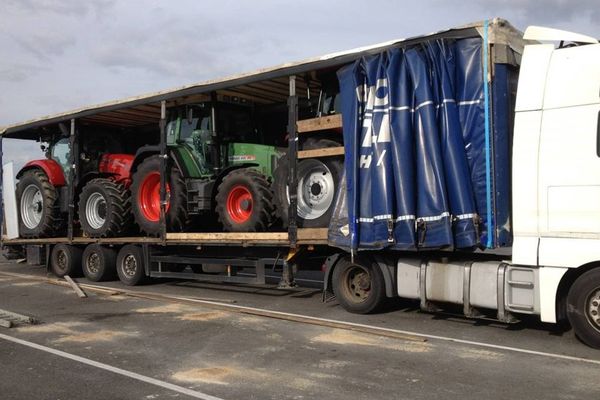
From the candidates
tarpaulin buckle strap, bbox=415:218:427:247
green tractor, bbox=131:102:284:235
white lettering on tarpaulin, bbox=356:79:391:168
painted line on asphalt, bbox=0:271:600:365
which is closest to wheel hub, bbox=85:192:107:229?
green tractor, bbox=131:102:284:235

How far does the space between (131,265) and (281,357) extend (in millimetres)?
6802

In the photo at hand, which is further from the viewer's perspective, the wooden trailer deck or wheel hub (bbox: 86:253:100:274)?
wheel hub (bbox: 86:253:100:274)

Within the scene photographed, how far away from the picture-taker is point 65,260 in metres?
13.2

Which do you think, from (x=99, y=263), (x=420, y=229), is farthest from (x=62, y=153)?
(x=420, y=229)

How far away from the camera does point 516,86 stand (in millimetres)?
7133

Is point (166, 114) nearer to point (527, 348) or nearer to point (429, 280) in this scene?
point (429, 280)

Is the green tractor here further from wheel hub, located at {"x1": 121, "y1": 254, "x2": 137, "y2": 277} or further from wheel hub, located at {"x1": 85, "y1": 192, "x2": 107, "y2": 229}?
wheel hub, located at {"x1": 85, "y1": 192, "x2": 107, "y2": 229}

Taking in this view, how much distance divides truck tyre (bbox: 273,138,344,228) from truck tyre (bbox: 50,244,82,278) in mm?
6284

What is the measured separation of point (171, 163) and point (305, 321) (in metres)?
4.61

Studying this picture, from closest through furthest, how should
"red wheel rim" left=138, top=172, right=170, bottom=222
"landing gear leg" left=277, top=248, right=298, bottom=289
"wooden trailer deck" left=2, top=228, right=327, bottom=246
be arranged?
"wooden trailer deck" left=2, top=228, right=327, bottom=246 < "landing gear leg" left=277, top=248, right=298, bottom=289 < "red wheel rim" left=138, top=172, right=170, bottom=222

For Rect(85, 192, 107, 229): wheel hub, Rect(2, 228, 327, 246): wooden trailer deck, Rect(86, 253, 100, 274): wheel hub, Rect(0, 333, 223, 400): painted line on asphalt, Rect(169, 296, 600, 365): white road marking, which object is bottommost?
Rect(0, 333, 223, 400): painted line on asphalt

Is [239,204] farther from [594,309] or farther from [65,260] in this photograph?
[594,309]

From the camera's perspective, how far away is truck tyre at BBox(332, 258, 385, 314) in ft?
26.3

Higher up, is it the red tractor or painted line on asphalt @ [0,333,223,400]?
the red tractor
